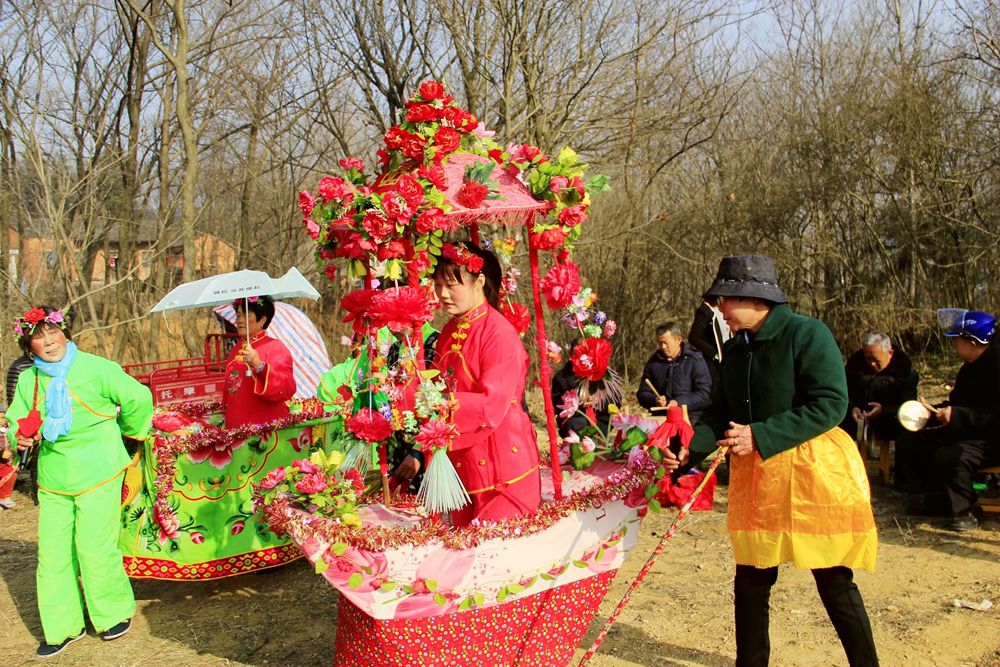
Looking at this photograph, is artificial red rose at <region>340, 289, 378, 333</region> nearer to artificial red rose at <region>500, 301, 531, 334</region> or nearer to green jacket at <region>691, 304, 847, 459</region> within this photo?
artificial red rose at <region>500, 301, 531, 334</region>

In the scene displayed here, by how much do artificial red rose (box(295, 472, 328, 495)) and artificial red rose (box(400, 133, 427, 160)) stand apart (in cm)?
144

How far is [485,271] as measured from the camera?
3.64 m

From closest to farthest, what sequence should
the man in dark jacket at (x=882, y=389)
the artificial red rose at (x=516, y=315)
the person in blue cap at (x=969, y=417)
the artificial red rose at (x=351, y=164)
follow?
the artificial red rose at (x=351, y=164), the artificial red rose at (x=516, y=315), the person in blue cap at (x=969, y=417), the man in dark jacket at (x=882, y=389)

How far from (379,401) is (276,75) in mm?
11587

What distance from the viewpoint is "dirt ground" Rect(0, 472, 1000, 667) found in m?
4.15

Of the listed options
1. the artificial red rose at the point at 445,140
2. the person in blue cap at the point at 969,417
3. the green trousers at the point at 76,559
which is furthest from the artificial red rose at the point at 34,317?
the person in blue cap at the point at 969,417

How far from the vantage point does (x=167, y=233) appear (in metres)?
13.5

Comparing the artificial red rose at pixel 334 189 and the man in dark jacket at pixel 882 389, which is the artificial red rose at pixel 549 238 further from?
the man in dark jacket at pixel 882 389

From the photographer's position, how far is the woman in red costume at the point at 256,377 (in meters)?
5.15

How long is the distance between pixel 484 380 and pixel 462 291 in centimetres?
43

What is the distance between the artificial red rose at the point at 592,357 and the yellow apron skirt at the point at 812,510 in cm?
89

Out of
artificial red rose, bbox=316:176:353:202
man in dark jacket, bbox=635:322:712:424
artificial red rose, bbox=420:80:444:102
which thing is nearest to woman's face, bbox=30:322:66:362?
artificial red rose, bbox=316:176:353:202

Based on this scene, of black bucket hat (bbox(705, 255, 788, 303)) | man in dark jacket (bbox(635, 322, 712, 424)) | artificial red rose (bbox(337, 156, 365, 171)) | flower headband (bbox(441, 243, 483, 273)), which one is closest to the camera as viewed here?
black bucket hat (bbox(705, 255, 788, 303))

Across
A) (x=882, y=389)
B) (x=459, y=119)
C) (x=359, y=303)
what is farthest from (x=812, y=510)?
(x=882, y=389)
